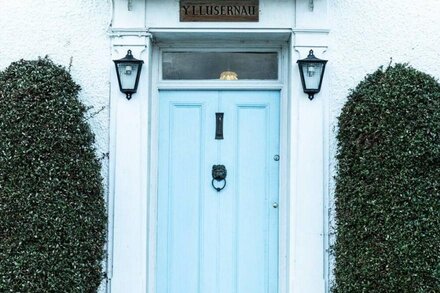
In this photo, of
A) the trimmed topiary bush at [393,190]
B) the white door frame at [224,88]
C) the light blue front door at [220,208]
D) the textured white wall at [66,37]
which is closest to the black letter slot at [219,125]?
the light blue front door at [220,208]

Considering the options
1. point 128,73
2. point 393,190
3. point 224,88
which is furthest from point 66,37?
point 393,190

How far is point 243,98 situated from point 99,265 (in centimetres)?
190

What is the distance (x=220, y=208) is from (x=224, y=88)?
3.49 ft

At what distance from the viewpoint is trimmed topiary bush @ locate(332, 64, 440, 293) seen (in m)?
4.98

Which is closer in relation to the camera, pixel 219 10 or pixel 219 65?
pixel 219 10

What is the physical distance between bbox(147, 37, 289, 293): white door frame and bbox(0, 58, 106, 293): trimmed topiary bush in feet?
2.00

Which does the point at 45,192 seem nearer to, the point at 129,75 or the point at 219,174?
the point at 129,75

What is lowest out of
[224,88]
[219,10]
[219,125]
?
[219,125]

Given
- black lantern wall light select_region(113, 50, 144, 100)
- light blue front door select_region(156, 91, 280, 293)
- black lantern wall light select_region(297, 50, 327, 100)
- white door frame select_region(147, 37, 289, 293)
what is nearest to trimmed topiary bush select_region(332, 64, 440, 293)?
black lantern wall light select_region(297, 50, 327, 100)

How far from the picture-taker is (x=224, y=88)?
5.84m

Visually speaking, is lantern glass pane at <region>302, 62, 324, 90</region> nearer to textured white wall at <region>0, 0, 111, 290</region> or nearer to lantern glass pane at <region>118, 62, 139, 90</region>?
lantern glass pane at <region>118, 62, 139, 90</region>

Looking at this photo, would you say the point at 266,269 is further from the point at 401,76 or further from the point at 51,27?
the point at 51,27

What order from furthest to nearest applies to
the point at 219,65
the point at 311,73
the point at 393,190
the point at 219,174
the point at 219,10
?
1. the point at 219,65
2. the point at 219,174
3. the point at 219,10
4. the point at 311,73
5. the point at 393,190

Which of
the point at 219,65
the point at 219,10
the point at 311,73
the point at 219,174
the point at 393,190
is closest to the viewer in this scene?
the point at 393,190
